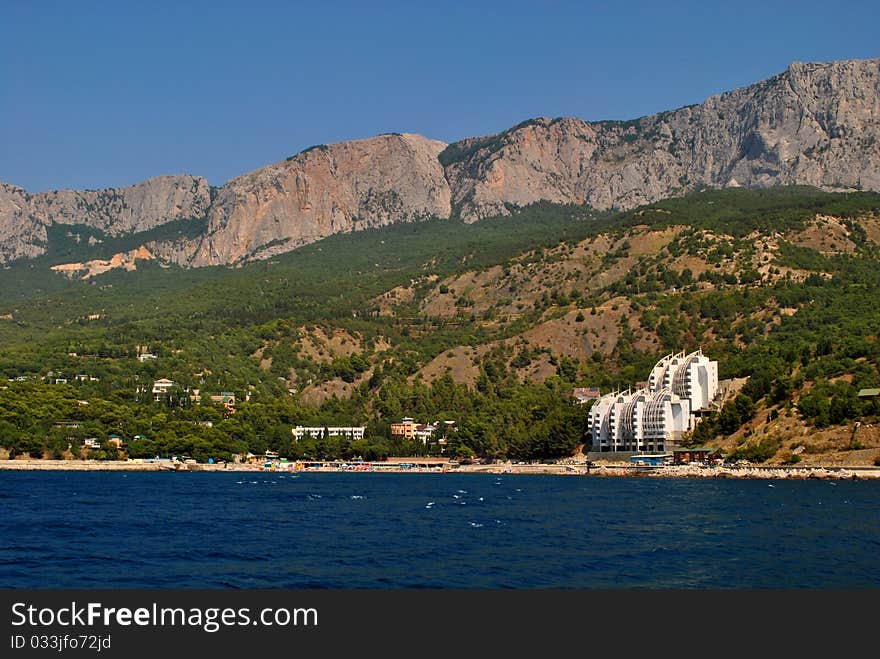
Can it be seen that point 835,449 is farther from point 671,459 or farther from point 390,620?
point 390,620

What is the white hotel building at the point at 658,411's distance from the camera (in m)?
164

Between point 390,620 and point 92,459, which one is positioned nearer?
point 390,620

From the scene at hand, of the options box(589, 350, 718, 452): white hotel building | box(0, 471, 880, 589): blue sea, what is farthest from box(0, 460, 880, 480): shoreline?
box(0, 471, 880, 589): blue sea

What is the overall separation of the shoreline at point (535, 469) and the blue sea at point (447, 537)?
7.80m

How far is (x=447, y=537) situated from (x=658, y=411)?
98924 millimetres

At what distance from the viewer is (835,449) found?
13488 cm

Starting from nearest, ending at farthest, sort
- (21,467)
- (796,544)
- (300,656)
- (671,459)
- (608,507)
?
1. (300,656)
2. (796,544)
3. (608,507)
4. (671,459)
5. (21,467)

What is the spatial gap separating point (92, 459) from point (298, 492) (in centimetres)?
7390

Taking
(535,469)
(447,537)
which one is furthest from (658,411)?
(447,537)

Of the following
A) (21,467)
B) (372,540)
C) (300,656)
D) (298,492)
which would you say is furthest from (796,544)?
(21,467)

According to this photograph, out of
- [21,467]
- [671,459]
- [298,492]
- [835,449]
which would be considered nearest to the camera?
[298,492]

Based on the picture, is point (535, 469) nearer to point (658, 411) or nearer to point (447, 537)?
point (658, 411)

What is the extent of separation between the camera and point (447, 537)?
230ft

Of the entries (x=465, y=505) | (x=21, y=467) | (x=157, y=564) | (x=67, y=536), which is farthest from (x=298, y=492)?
(x=21, y=467)
